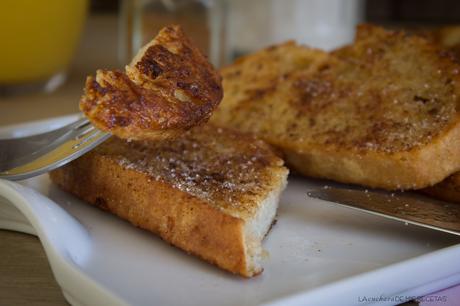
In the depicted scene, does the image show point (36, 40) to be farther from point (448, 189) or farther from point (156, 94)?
point (448, 189)

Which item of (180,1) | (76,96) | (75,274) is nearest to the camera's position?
(75,274)

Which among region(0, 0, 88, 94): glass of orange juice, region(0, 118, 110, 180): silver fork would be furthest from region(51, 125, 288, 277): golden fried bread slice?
region(0, 0, 88, 94): glass of orange juice

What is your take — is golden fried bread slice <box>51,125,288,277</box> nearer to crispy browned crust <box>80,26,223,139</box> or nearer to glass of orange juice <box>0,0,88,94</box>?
crispy browned crust <box>80,26,223,139</box>

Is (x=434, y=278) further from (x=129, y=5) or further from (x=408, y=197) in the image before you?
(x=129, y=5)

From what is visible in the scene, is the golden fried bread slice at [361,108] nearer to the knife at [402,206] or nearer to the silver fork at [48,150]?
the knife at [402,206]

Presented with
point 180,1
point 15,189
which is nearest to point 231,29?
point 180,1


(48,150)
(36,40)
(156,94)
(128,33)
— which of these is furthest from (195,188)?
(128,33)
